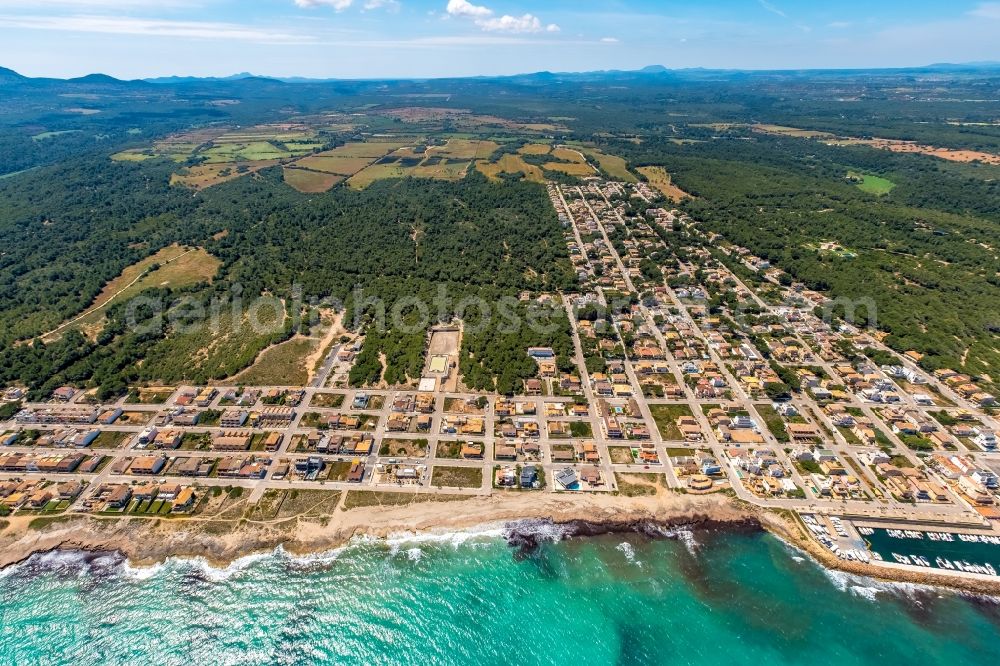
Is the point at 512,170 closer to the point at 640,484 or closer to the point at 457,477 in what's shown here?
the point at 457,477

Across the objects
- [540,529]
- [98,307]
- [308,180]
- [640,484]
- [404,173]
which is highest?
[404,173]

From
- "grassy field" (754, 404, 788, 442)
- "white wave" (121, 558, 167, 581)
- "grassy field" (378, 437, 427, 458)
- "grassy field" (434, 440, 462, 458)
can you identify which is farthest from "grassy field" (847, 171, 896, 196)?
"white wave" (121, 558, 167, 581)

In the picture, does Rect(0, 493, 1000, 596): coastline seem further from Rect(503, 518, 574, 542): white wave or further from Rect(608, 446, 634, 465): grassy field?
Rect(608, 446, 634, 465): grassy field

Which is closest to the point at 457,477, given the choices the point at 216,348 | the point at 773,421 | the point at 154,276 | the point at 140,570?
the point at 140,570

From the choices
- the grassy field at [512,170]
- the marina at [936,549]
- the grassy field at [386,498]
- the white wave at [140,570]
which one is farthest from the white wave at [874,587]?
the grassy field at [512,170]

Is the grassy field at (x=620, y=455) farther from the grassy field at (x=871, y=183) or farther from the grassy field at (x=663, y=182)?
the grassy field at (x=871, y=183)

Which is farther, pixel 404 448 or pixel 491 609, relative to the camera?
pixel 404 448
